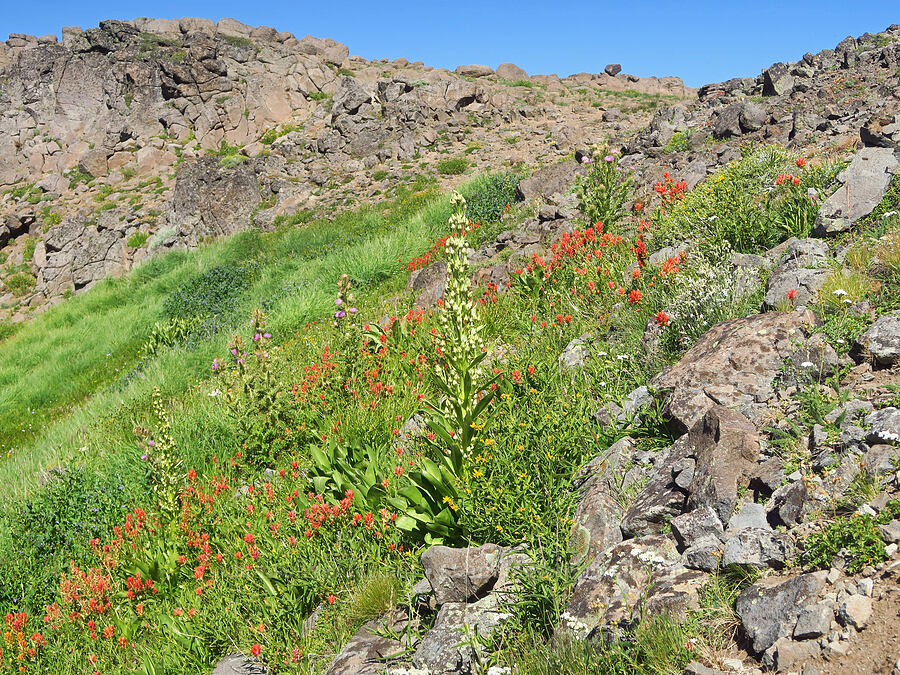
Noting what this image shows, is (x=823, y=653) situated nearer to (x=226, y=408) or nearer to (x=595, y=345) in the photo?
(x=595, y=345)

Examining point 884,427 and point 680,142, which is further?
point 680,142

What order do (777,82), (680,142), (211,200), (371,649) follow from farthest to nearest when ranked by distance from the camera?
1. (211,200)
2. (777,82)
3. (680,142)
4. (371,649)

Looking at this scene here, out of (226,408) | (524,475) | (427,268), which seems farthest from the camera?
(427,268)

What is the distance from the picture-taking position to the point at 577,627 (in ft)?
8.69

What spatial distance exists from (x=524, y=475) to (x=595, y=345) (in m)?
2.23

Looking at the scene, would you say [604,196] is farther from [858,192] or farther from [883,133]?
[858,192]

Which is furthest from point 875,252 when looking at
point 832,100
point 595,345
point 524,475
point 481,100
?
point 481,100

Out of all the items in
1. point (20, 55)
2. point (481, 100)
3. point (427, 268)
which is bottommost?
point (427, 268)

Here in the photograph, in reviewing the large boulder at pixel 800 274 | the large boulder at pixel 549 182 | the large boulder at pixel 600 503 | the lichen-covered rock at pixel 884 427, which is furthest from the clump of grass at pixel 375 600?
the large boulder at pixel 549 182

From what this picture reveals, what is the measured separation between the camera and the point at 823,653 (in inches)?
80.0

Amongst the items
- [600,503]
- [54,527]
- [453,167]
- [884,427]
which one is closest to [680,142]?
[453,167]

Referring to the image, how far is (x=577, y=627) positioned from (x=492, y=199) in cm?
1305

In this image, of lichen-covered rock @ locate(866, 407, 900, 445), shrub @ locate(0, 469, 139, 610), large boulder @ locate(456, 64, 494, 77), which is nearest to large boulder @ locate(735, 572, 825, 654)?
lichen-covered rock @ locate(866, 407, 900, 445)

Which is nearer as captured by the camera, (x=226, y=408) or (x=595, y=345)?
(x=595, y=345)
